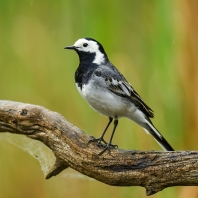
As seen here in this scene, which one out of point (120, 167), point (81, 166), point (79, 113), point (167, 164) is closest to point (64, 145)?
point (81, 166)

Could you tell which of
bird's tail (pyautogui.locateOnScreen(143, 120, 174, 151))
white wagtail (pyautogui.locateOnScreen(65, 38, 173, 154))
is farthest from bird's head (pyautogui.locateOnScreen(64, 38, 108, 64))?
bird's tail (pyautogui.locateOnScreen(143, 120, 174, 151))

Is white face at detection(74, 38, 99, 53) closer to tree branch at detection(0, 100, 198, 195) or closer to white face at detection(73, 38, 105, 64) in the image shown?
white face at detection(73, 38, 105, 64)

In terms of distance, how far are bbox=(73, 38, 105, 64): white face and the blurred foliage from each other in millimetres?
306

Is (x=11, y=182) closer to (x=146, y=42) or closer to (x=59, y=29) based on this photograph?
(x=59, y=29)

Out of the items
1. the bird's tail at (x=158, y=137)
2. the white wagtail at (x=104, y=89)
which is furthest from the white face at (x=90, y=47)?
the bird's tail at (x=158, y=137)

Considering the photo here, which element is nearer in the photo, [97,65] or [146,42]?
[97,65]

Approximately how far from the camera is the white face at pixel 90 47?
180cm

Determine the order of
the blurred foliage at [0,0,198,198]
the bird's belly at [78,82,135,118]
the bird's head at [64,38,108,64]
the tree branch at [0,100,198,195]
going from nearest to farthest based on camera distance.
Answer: the tree branch at [0,100,198,195] → the bird's belly at [78,82,135,118] → the bird's head at [64,38,108,64] → the blurred foliage at [0,0,198,198]

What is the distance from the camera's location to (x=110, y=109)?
1715mm

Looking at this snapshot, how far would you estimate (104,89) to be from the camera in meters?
1.71

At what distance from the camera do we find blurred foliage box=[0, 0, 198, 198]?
2.10m

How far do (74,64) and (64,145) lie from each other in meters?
0.71

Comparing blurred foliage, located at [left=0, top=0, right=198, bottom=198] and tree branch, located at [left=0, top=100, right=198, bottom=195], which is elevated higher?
blurred foliage, located at [left=0, top=0, right=198, bottom=198]

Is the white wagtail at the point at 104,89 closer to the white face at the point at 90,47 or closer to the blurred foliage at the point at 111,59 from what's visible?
the white face at the point at 90,47
